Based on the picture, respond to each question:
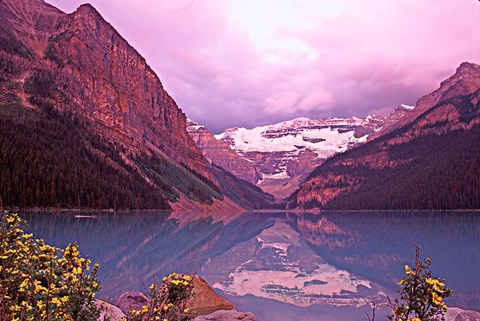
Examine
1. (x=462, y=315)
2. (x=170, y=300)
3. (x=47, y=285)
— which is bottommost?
(x=462, y=315)

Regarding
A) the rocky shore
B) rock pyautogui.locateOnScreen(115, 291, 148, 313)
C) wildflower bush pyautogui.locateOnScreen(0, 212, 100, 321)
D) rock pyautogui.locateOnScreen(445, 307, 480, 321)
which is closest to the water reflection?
the rocky shore

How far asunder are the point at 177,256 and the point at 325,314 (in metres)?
29.5

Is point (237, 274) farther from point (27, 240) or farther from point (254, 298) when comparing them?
point (27, 240)

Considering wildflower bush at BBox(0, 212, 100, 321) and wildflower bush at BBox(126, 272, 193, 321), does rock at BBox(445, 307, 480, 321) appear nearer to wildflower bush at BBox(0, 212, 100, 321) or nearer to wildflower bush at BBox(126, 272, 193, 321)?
wildflower bush at BBox(126, 272, 193, 321)

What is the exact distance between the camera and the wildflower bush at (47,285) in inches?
356

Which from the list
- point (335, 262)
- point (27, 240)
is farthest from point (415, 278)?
point (335, 262)

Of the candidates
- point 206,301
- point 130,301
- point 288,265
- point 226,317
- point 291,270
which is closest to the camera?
point 226,317

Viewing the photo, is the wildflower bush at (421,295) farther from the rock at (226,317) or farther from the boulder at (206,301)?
the boulder at (206,301)

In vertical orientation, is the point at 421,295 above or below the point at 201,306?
above

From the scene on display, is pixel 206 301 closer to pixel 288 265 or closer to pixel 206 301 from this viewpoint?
pixel 206 301

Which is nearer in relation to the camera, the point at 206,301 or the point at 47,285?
the point at 47,285

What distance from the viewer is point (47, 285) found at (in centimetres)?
1012

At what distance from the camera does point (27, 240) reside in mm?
12820

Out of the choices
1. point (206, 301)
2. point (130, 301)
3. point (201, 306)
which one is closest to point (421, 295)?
point (130, 301)
